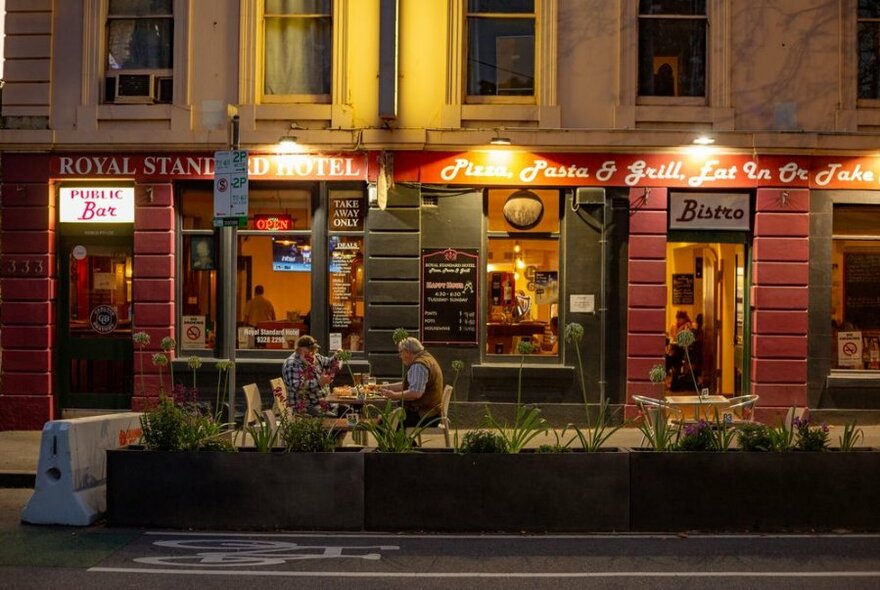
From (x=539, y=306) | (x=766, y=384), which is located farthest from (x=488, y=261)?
(x=766, y=384)

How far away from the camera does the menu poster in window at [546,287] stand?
580 inches

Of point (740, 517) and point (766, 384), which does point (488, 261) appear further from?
point (740, 517)

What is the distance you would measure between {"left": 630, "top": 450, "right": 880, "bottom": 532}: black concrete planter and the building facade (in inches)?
223

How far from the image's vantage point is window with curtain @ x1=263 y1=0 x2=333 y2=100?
49.0 ft

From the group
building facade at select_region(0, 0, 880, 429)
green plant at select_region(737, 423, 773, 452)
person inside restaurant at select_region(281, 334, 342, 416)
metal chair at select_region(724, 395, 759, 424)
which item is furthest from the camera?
building facade at select_region(0, 0, 880, 429)

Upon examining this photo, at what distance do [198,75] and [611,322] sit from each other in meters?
6.83

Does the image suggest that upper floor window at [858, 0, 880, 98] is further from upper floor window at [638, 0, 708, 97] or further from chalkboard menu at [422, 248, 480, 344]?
chalkboard menu at [422, 248, 480, 344]

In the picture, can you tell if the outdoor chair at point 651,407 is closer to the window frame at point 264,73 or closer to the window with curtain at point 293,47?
the window frame at point 264,73

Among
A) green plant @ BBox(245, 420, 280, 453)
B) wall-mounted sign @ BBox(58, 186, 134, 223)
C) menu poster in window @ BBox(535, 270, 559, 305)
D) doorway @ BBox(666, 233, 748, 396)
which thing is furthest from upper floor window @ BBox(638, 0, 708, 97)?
green plant @ BBox(245, 420, 280, 453)

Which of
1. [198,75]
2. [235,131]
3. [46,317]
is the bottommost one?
[46,317]

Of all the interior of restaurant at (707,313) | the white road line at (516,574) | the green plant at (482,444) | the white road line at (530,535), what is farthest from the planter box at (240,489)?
the interior of restaurant at (707,313)

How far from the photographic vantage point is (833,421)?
1450cm

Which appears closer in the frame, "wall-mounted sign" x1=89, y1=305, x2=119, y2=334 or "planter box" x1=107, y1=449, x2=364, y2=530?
"planter box" x1=107, y1=449, x2=364, y2=530

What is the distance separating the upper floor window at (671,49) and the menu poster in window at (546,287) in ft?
9.54
